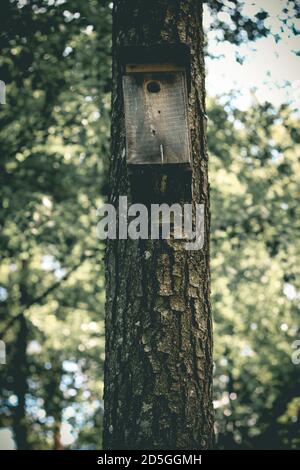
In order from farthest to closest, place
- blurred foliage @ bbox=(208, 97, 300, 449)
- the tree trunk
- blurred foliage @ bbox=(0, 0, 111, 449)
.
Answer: blurred foliage @ bbox=(208, 97, 300, 449) → blurred foliage @ bbox=(0, 0, 111, 449) → the tree trunk

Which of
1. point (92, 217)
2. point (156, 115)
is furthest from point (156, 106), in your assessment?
point (92, 217)

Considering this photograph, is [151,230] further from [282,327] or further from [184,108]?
[282,327]

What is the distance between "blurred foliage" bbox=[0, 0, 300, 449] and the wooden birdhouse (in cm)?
188

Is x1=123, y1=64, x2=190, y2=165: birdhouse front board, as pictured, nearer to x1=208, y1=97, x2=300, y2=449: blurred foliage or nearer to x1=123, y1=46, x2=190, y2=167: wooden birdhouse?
x1=123, y1=46, x2=190, y2=167: wooden birdhouse

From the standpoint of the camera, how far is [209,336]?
7.44 ft

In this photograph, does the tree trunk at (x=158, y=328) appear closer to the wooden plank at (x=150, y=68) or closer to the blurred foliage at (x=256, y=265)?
the wooden plank at (x=150, y=68)

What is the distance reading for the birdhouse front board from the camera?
2.25 meters

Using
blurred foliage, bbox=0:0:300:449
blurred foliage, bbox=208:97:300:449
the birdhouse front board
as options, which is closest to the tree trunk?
the birdhouse front board

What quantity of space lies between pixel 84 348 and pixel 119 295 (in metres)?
8.75

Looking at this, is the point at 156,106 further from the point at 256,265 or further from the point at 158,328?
the point at 256,265

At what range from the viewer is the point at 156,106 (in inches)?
92.7

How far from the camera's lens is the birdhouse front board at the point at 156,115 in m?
2.25

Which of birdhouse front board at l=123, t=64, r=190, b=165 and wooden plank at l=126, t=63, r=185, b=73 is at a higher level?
wooden plank at l=126, t=63, r=185, b=73
